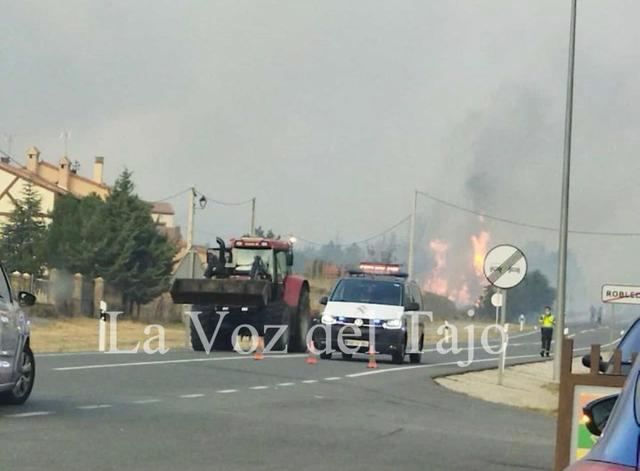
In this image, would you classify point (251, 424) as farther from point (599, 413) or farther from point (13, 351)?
point (599, 413)

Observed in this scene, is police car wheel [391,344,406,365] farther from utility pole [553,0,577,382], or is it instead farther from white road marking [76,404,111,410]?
white road marking [76,404,111,410]

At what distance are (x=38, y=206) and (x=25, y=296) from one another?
62917 millimetres

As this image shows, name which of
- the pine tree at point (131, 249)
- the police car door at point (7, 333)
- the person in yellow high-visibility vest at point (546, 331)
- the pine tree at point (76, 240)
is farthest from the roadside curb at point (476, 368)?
the pine tree at point (76, 240)

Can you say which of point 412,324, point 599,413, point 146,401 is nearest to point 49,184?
point 412,324

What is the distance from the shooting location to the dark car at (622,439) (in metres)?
4.00

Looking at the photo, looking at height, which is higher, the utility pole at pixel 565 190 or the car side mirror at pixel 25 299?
the utility pole at pixel 565 190

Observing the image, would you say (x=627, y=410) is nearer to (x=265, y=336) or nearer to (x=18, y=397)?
(x=18, y=397)

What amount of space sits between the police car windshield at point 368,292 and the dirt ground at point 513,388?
274 cm

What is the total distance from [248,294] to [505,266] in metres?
8.45

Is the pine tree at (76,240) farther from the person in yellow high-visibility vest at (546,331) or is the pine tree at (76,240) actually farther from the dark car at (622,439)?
the dark car at (622,439)

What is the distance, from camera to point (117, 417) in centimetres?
1384

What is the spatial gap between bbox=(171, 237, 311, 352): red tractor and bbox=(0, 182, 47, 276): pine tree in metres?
35.0

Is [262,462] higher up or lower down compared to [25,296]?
lower down

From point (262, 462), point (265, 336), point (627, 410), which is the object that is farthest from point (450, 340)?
point (627, 410)
